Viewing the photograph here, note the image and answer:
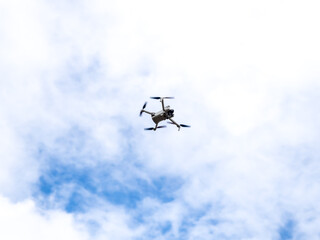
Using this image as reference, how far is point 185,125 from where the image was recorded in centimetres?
17025

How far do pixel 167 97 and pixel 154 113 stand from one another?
8.02 metres

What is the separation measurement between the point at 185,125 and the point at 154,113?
1064 cm

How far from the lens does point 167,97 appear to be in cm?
16288

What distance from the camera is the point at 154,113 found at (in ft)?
551

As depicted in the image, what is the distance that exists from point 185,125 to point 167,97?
12625mm
